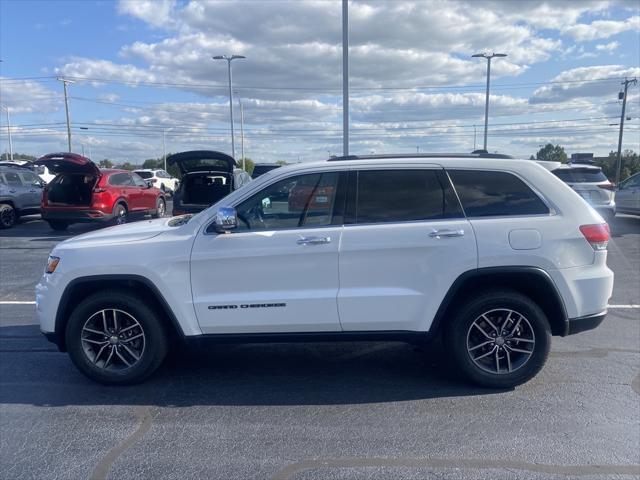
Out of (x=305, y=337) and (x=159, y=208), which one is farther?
(x=159, y=208)

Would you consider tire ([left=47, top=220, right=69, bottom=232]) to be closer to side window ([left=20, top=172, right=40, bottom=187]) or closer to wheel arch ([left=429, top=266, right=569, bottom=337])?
side window ([left=20, top=172, right=40, bottom=187])

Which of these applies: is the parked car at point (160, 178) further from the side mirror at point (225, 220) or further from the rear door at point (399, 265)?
the rear door at point (399, 265)

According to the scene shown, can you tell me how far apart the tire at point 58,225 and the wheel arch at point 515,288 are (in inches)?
501

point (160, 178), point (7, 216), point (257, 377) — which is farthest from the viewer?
point (160, 178)

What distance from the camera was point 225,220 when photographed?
4164 millimetres

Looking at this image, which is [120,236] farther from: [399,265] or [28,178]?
[28,178]

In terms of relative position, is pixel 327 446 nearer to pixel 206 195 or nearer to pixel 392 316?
pixel 392 316

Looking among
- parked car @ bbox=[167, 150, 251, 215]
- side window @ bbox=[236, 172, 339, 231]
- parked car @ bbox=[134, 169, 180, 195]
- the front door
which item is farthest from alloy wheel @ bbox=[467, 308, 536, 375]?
parked car @ bbox=[134, 169, 180, 195]

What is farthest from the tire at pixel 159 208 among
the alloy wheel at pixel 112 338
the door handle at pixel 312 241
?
the door handle at pixel 312 241

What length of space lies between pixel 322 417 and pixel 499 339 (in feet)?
5.25

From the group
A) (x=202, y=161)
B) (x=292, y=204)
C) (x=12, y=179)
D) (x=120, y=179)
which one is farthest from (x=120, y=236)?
(x=12, y=179)

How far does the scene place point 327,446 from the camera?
11.8 ft

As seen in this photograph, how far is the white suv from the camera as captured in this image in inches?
168

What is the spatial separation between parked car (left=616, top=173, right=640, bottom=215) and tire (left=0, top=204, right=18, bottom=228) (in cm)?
1746
